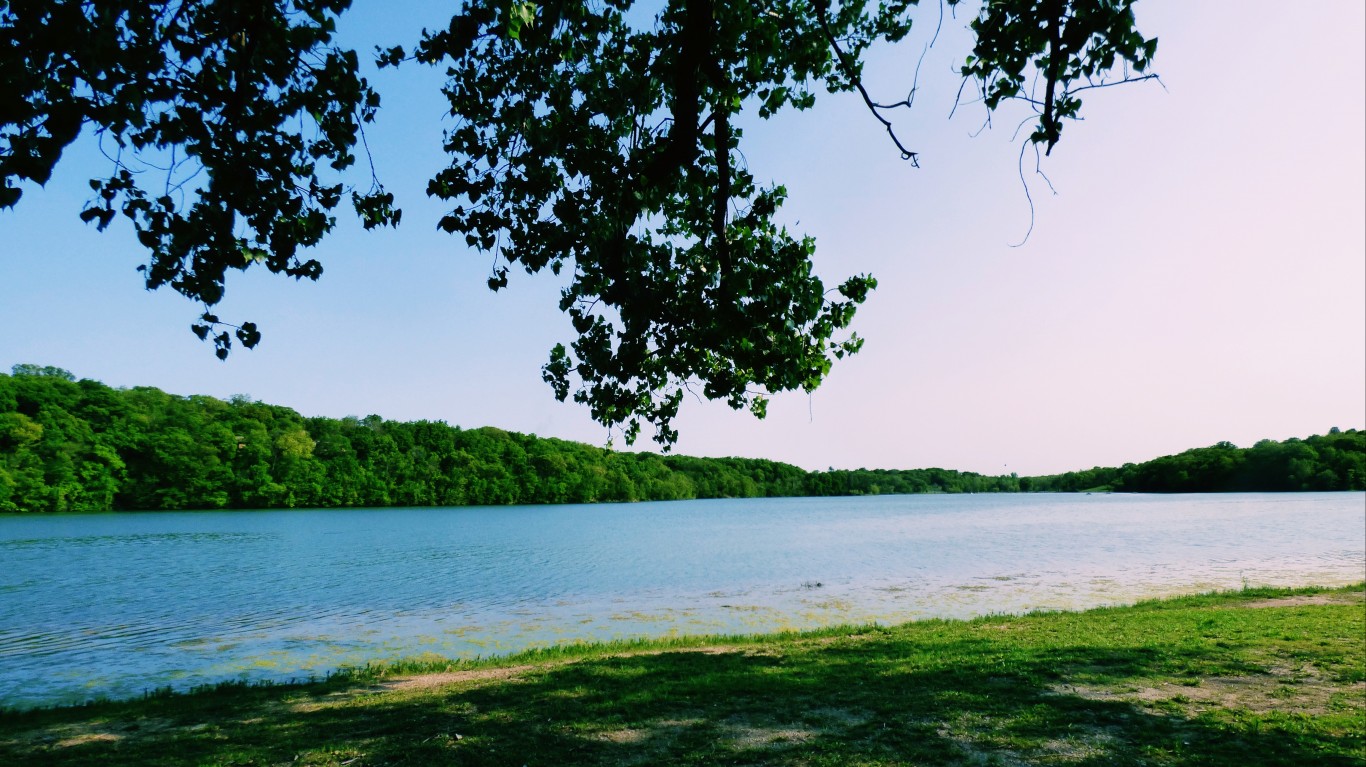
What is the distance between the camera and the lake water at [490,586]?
16.0 meters

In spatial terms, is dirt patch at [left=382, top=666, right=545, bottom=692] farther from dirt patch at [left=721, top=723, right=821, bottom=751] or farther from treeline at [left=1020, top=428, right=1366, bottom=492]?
treeline at [left=1020, top=428, right=1366, bottom=492]

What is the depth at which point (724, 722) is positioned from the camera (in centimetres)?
766

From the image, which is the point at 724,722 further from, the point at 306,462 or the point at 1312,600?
the point at 306,462

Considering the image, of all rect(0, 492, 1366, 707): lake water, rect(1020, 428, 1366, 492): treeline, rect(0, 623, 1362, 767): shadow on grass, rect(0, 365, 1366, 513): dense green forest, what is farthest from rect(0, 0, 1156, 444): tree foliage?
rect(1020, 428, 1366, 492): treeline

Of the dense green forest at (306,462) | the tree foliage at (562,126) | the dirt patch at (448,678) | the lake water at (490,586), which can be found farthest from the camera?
the dense green forest at (306,462)

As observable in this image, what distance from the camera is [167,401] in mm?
91625

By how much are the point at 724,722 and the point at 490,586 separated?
20724mm

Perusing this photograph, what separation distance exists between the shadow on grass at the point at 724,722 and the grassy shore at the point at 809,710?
34 mm

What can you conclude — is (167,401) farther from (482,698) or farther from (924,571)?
(482,698)

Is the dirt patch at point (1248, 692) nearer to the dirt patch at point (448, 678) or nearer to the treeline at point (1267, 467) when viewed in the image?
the dirt patch at point (448, 678)

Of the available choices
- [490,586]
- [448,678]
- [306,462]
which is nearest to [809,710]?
[448,678]

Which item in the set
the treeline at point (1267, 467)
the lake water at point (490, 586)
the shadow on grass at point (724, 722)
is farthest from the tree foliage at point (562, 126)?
the treeline at point (1267, 467)

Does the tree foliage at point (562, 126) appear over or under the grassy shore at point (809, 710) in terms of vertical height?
over

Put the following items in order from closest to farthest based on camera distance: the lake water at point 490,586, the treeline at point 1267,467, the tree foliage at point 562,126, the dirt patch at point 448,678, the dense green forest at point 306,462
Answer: the tree foliage at point 562,126 → the dirt patch at point 448,678 → the lake water at point 490,586 → the dense green forest at point 306,462 → the treeline at point 1267,467
